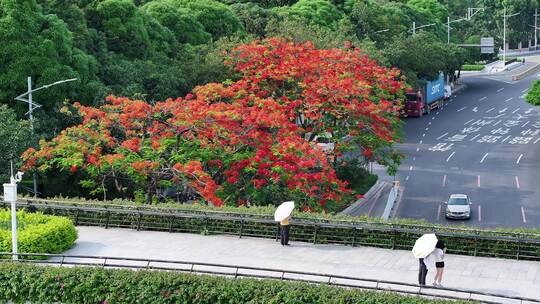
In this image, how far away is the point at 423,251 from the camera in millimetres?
21953

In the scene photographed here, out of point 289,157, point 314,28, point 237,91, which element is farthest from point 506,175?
point 289,157

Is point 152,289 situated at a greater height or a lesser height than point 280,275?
greater

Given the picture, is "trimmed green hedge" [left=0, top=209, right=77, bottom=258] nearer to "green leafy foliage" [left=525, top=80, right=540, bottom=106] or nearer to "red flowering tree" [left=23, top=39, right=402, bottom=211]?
"red flowering tree" [left=23, top=39, right=402, bottom=211]

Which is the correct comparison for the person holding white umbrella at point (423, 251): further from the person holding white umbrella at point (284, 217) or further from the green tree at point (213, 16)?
the green tree at point (213, 16)

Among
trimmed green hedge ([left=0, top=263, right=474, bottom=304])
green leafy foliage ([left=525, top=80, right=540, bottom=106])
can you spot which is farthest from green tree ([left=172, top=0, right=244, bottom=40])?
trimmed green hedge ([left=0, top=263, right=474, bottom=304])

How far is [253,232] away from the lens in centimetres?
2817

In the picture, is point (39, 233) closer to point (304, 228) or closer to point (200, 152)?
point (304, 228)

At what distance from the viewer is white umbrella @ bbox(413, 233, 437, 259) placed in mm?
21891

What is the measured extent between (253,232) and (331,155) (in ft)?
53.4

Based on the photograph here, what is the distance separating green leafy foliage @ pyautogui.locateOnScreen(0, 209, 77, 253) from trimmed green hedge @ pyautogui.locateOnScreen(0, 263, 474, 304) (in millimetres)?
2118

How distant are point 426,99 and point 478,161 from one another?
22088 millimetres

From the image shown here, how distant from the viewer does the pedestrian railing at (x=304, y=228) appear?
83.3 feet

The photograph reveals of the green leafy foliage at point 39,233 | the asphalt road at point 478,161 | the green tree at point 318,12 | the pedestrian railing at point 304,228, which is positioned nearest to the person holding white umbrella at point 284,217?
the pedestrian railing at point 304,228

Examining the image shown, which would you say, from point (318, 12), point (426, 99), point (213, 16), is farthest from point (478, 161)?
point (318, 12)
